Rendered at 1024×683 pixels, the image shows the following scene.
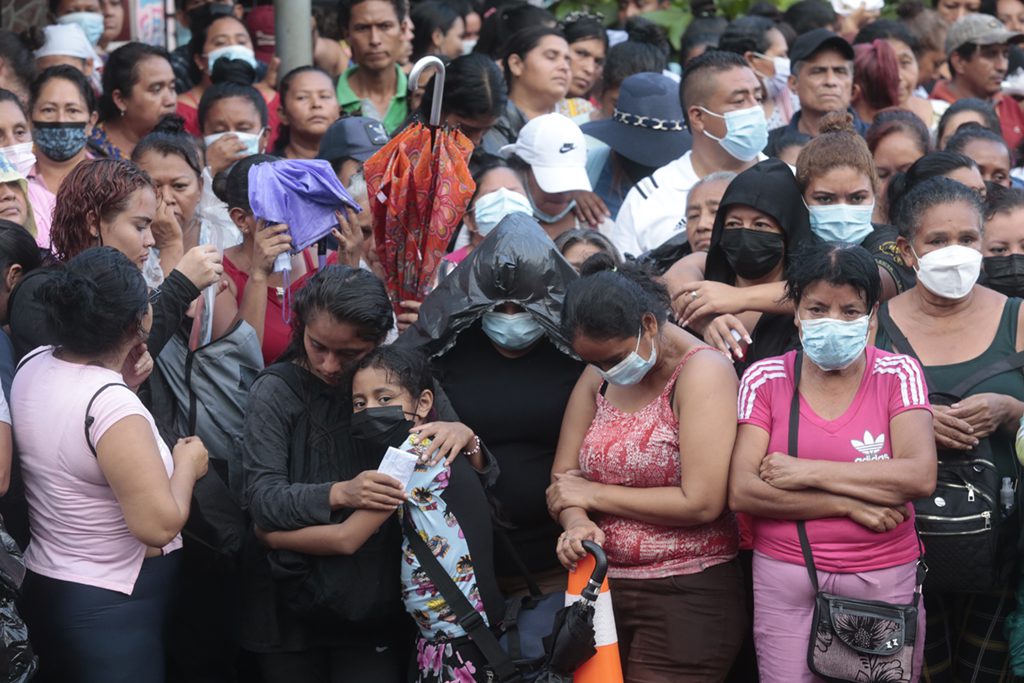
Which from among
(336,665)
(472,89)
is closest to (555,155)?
(472,89)

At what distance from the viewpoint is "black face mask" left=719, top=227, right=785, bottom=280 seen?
4684mm

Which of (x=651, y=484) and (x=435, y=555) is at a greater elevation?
(x=651, y=484)

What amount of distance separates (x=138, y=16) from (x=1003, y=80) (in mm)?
5822

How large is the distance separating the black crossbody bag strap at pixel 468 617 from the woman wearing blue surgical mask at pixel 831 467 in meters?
0.77

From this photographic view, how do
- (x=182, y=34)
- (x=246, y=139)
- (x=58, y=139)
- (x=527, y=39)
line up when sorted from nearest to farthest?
1. (x=58, y=139)
2. (x=246, y=139)
3. (x=527, y=39)
4. (x=182, y=34)

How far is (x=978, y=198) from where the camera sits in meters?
4.68

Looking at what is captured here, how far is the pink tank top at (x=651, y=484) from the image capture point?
416 centimetres

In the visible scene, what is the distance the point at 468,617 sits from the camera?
4.09 m

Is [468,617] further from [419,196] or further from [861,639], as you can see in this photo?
[419,196]

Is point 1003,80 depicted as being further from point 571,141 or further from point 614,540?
point 614,540

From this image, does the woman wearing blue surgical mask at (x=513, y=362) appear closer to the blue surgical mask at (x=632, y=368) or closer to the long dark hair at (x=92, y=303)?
the blue surgical mask at (x=632, y=368)

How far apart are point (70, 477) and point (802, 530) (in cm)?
216

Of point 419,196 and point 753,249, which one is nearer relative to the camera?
point 753,249

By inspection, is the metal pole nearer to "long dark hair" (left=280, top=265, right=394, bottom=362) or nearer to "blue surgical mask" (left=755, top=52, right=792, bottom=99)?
"blue surgical mask" (left=755, top=52, right=792, bottom=99)
